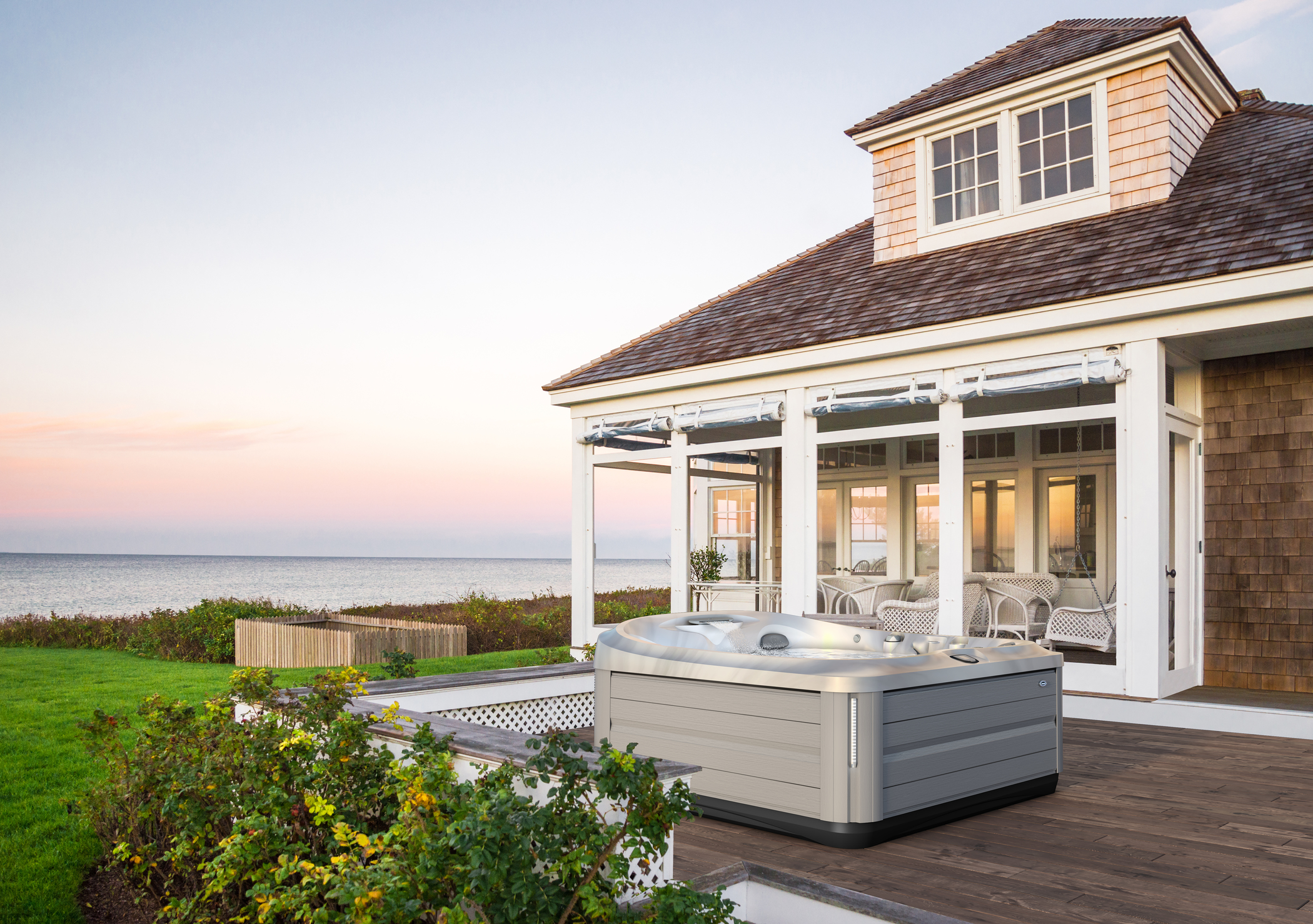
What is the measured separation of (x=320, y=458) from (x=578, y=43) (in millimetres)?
15696

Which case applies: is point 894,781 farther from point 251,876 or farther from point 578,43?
point 578,43

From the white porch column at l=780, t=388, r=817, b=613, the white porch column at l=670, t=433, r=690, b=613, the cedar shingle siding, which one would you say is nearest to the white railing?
the white porch column at l=670, t=433, r=690, b=613

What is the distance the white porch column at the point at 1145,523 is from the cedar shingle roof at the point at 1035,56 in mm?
2900

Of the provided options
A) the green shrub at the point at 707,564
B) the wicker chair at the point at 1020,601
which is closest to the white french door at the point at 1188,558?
the wicker chair at the point at 1020,601

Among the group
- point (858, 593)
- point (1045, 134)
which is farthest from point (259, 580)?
point (1045, 134)

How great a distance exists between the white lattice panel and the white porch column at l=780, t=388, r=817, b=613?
2.25 metres

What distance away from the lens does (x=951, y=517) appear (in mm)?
6898

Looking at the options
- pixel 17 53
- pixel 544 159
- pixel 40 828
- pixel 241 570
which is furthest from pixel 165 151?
pixel 241 570

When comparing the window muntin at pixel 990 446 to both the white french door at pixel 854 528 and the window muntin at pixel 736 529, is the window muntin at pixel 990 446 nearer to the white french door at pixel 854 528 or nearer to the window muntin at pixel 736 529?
the white french door at pixel 854 528

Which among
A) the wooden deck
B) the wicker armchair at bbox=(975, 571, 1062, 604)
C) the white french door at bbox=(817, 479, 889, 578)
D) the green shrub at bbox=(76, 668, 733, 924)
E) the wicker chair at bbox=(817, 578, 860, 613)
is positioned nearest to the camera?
the green shrub at bbox=(76, 668, 733, 924)

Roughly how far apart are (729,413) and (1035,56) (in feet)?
14.2

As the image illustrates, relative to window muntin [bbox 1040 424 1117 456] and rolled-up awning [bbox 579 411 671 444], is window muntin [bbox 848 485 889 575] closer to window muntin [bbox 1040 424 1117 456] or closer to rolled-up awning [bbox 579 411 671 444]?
window muntin [bbox 1040 424 1117 456]

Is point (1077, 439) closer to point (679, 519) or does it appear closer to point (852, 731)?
point (679, 519)

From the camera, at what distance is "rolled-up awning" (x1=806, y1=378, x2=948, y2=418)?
276 inches
